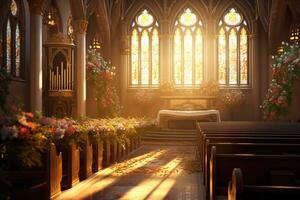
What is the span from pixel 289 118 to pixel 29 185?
42.3ft

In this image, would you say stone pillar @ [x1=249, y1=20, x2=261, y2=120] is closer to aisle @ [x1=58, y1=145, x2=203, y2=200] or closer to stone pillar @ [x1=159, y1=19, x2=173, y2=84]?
stone pillar @ [x1=159, y1=19, x2=173, y2=84]

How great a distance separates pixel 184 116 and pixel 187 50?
170 inches

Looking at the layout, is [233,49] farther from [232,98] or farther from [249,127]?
[249,127]

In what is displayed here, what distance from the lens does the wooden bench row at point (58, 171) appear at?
4500 millimetres

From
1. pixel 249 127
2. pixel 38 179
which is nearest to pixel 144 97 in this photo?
pixel 249 127

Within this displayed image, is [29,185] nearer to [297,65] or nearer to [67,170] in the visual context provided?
[67,170]

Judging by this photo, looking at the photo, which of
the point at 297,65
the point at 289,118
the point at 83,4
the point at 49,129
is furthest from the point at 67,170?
the point at 289,118

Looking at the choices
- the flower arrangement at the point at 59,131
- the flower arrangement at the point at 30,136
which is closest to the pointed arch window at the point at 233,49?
the flower arrangement at the point at 30,136

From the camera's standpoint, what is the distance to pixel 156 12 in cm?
1809

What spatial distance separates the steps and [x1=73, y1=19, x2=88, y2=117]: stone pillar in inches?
84.3

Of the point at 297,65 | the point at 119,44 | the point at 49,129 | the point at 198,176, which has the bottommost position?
the point at 198,176

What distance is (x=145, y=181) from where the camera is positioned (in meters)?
6.10

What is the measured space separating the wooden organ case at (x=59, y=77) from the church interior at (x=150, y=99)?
32mm

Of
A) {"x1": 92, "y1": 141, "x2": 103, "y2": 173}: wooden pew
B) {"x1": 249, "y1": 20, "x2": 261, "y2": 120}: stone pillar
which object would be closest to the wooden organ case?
{"x1": 92, "y1": 141, "x2": 103, "y2": 173}: wooden pew
